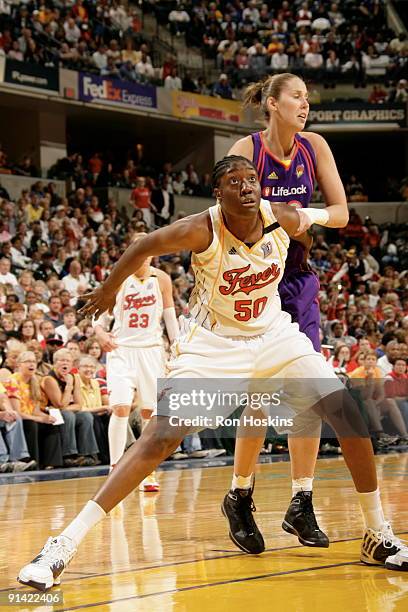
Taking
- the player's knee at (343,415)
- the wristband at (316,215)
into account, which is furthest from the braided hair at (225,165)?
the player's knee at (343,415)

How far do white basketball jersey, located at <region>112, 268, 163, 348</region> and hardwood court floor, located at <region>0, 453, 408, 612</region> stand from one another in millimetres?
1371

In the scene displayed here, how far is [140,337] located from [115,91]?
54.3 ft

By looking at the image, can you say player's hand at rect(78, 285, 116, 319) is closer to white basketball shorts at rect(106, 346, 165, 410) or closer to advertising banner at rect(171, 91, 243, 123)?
white basketball shorts at rect(106, 346, 165, 410)

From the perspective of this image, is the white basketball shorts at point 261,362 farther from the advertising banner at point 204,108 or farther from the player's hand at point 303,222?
the advertising banner at point 204,108

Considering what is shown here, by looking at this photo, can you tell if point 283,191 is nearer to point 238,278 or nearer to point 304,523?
point 238,278

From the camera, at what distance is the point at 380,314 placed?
19.0m

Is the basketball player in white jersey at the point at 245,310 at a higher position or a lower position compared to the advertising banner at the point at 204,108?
lower

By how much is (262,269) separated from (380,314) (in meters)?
14.7

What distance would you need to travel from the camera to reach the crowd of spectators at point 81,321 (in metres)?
11.0

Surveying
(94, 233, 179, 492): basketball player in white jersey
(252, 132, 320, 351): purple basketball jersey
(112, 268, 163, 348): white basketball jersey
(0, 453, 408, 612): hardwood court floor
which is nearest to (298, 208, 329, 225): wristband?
(252, 132, 320, 351): purple basketball jersey

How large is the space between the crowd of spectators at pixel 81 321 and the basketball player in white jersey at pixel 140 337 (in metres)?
1.12

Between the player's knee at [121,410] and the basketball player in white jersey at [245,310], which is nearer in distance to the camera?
the basketball player in white jersey at [245,310]

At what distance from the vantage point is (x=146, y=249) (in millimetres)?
4457

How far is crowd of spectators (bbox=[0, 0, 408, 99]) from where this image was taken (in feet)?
A: 78.2
